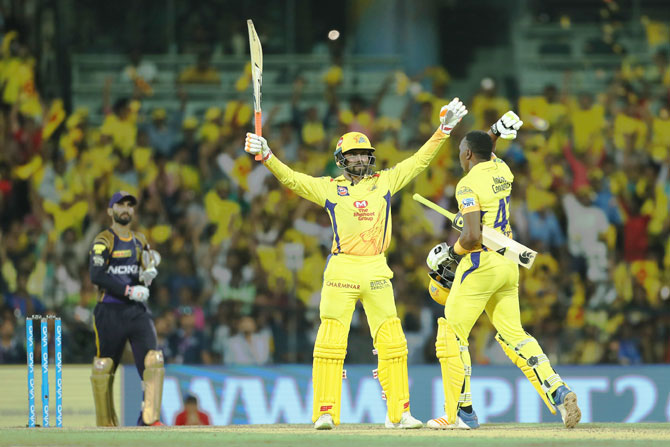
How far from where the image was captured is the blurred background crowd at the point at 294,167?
47.4 feet

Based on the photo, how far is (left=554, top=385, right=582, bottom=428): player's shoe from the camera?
8492 millimetres

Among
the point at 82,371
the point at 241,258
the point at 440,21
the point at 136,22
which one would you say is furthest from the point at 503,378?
the point at 136,22

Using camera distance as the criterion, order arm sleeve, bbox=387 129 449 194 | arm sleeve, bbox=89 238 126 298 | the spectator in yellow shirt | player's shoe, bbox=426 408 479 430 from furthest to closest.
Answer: the spectator in yellow shirt
arm sleeve, bbox=89 238 126 298
arm sleeve, bbox=387 129 449 194
player's shoe, bbox=426 408 479 430

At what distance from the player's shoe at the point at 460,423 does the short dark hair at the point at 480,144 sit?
6.51 ft

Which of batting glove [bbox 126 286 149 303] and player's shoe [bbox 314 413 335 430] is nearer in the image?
player's shoe [bbox 314 413 335 430]

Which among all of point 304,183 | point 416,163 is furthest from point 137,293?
point 416,163

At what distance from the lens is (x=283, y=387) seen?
1362cm

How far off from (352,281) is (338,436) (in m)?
1.30

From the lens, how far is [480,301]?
8.68 metres

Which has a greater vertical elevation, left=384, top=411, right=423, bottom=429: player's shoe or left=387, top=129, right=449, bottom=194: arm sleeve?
left=387, top=129, right=449, bottom=194: arm sleeve

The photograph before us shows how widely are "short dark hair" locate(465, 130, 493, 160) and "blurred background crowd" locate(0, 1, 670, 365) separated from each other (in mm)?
5383

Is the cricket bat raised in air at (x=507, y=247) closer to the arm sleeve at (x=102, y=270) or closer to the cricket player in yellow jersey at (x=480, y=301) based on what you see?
the cricket player in yellow jersey at (x=480, y=301)

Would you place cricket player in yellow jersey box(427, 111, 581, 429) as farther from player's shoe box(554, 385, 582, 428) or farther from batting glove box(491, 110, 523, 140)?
batting glove box(491, 110, 523, 140)

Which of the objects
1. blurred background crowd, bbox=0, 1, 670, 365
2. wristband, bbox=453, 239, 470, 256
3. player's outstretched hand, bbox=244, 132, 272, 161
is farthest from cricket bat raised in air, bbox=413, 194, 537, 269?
blurred background crowd, bbox=0, 1, 670, 365
